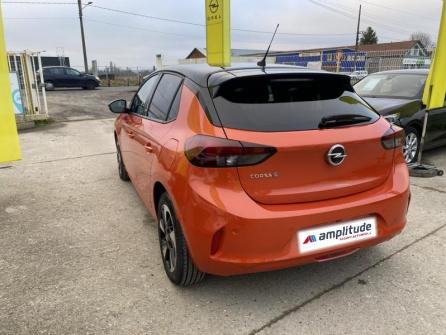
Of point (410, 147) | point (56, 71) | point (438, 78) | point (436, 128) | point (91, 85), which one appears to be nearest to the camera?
point (438, 78)

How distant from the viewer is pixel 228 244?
7.34 ft

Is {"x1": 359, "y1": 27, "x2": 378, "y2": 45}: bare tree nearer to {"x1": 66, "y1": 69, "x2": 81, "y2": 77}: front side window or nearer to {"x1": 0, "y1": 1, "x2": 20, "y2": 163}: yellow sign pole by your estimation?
{"x1": 66, "y1": 69, "x2": 81, "y2": 77}: front side window

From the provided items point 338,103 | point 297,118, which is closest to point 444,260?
point 338,103

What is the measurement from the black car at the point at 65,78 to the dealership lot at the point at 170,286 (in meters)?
21.7

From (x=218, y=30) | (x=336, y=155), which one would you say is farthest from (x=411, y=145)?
(x=336, y=155)

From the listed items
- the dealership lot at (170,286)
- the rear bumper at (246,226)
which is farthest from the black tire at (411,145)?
the rear bumper at (246,226)

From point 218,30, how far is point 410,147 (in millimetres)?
3524

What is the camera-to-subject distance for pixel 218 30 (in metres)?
6.04

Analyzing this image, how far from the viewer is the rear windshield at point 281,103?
2.38m

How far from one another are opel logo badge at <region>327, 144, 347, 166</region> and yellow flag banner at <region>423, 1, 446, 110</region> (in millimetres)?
3653

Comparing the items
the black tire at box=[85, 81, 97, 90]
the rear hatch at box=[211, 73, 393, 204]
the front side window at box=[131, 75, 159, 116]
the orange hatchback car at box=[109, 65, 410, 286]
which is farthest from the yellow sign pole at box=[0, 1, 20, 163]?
the black tire at box=[85, 81, 97, 90]

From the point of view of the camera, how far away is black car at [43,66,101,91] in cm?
2375

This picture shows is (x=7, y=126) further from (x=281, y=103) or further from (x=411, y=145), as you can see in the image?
(x=411, y=145)

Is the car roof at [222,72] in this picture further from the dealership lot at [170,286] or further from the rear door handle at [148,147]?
the dealership lot at [170,286]
